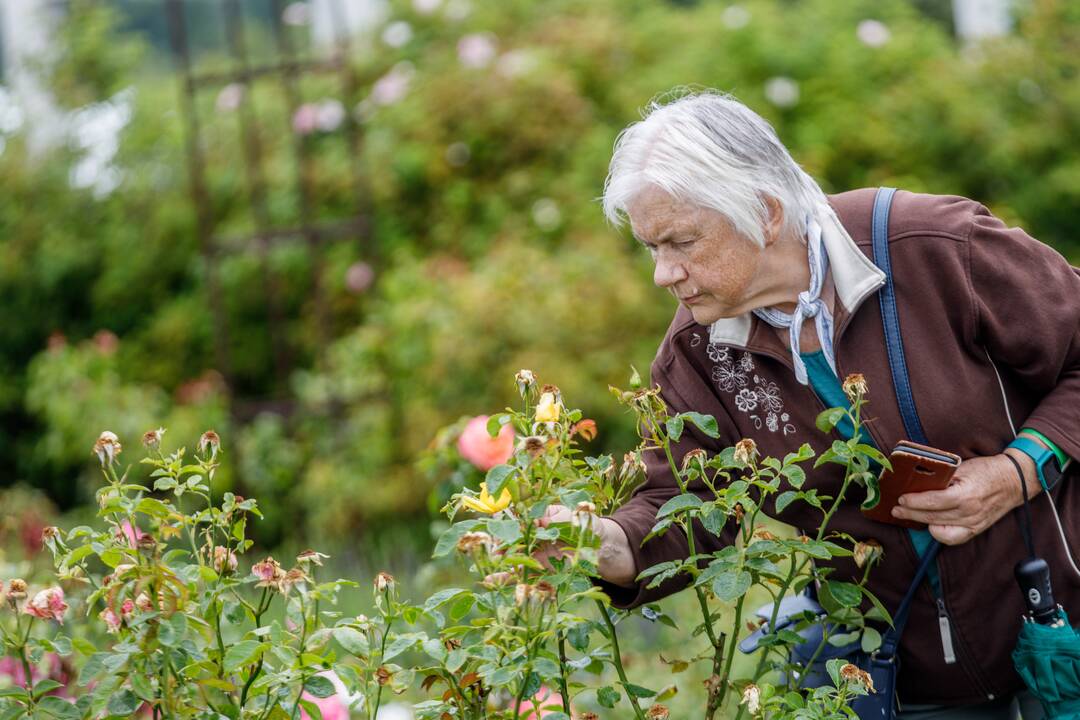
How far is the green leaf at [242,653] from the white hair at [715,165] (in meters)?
0.75

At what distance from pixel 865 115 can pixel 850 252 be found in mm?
4205

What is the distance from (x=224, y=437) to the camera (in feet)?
18.5

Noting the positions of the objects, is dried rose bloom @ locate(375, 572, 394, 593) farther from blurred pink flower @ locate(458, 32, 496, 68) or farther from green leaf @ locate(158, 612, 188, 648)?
blurred pink flower @ locate(458, 32, 496, 68)

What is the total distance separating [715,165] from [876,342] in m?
0.33

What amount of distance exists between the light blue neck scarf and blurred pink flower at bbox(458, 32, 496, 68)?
472 centimetres

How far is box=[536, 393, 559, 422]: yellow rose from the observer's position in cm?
142

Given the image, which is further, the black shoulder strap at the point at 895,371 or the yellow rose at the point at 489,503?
the black shoulder strap at the point at 895,371

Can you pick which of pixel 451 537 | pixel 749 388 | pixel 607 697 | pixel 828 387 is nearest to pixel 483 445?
pixel 749 388

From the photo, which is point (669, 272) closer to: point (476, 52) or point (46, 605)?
point (46, 605)

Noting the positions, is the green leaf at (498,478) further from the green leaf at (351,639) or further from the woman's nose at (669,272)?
the woman's nose at (669,272)

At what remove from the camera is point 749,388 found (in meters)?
1.83

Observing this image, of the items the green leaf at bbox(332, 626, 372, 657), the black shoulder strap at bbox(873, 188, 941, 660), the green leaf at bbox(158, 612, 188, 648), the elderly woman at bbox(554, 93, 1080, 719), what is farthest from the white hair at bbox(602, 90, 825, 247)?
the green leaf at bbox(158, 612, 188, 648)

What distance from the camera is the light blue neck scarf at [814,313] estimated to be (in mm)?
1753

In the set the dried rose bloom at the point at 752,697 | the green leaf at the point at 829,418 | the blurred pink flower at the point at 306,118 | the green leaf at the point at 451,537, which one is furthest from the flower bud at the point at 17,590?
the blurred pink flower at the point at 306,118
